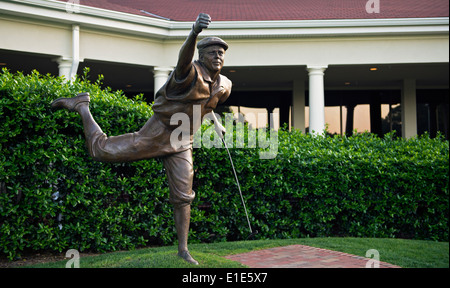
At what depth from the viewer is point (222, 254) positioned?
4.86 metres

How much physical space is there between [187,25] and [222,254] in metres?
8.53

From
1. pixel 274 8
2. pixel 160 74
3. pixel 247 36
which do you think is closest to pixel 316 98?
pixel 247 36

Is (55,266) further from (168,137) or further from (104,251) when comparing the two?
(168,137)

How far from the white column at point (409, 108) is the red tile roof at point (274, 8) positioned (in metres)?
3.76

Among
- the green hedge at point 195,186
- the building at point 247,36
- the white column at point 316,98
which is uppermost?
the building at point 247,36

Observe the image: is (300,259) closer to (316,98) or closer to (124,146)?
(124,146)

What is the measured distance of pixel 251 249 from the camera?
5.19 meters

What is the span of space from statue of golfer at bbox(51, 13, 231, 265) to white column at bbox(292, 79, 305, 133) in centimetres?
1381

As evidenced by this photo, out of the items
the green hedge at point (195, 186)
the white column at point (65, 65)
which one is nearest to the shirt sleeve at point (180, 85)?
the green hedge at point (195, 186)

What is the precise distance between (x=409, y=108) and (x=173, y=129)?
15857 mm

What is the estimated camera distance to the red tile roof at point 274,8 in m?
12.5

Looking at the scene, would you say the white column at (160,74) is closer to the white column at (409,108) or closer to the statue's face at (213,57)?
the statue's face at (213,57)

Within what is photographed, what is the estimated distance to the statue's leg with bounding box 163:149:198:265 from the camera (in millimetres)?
4016

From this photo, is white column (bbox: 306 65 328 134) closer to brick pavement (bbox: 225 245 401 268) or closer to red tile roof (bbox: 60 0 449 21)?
red tile roof (bbox: 60 0 449 21)
